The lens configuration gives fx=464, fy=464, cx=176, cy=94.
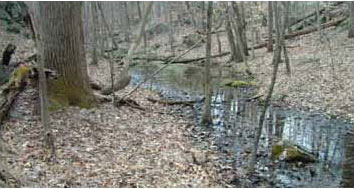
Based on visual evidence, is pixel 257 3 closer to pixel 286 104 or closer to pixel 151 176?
pixel 286 104

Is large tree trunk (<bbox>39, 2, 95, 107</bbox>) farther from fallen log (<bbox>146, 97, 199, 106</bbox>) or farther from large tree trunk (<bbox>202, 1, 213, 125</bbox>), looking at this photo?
fallen log (<bbox>146, 97, 199, 106</bbox>)

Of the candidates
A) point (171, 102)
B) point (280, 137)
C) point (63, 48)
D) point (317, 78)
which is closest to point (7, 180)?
point (63, 48)

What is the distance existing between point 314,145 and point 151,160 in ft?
16.2

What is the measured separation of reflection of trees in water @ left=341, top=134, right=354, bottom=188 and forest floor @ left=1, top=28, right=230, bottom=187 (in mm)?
2657

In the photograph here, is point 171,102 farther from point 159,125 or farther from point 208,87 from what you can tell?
point 159,125

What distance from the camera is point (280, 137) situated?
43.0 feet

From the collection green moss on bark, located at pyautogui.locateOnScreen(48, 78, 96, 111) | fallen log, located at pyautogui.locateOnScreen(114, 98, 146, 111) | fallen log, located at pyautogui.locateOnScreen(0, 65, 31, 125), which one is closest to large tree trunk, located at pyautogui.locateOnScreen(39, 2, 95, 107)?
green moss on bark, located at pyautogui.locateOnScreen(48, 78, 96, 111)

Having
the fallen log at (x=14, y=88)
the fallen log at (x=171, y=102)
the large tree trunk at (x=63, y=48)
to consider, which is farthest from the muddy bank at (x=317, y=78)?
the fallen log at (x=14, y=88)

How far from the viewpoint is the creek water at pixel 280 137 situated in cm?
1000

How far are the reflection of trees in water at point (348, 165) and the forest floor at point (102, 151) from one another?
2657 mm

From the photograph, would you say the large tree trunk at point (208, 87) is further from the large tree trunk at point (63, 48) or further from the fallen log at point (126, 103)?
the large tree trunk at point (63, 48)

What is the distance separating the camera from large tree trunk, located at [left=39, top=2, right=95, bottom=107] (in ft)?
39.6

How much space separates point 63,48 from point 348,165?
7.63 metres

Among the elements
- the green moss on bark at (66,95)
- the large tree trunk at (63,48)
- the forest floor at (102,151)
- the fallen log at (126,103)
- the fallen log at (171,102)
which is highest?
the large tree trunk at (63,48)
